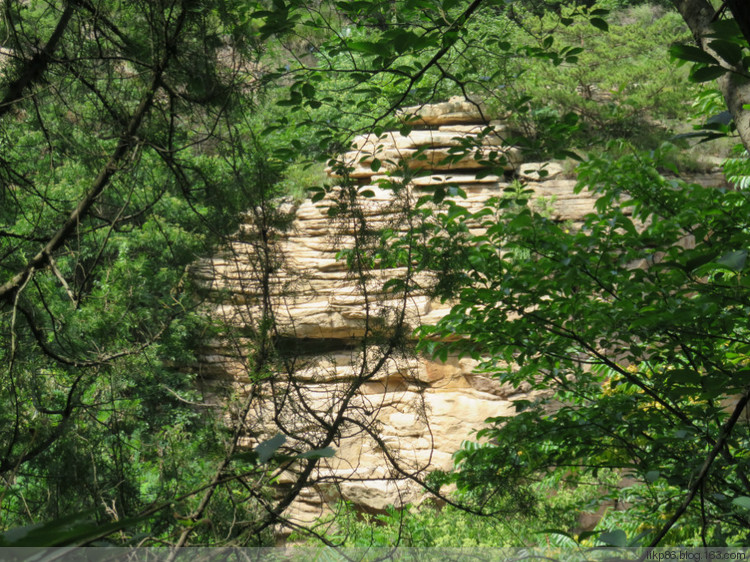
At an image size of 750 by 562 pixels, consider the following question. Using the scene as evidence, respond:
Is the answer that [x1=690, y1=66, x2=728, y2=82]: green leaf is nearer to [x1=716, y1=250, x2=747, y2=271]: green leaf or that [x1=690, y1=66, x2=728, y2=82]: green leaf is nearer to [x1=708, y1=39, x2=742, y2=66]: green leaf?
[x1=708, y1=39, x2=742, y2=66]: green leaf

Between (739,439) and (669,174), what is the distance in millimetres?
9123

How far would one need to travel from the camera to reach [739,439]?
1982 mm

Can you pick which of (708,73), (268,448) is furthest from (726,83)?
(268,448)

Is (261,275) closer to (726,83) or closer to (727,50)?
(726,83)

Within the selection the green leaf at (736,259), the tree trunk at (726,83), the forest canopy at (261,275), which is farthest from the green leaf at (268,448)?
the tree trunk at (726,83)

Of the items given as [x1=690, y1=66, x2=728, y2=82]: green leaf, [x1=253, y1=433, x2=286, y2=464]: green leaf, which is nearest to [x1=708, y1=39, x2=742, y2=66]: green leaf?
[x1=690, y1=66, x2=728, y2=82]: green leaf

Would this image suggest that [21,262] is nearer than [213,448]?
No

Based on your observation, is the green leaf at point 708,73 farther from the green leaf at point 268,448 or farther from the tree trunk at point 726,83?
the tree trunk at point 726,83

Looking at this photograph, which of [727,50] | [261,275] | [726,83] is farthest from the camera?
[261,275]

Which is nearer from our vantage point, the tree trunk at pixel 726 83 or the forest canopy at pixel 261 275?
the tree trunk at pixel 726 83

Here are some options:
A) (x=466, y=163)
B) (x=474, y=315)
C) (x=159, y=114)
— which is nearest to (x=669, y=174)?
(x=466, y=163)

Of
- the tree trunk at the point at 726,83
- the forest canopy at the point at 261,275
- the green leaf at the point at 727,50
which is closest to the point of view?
the green leaf at the point at 727,50

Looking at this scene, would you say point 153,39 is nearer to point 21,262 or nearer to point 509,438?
point 21,262

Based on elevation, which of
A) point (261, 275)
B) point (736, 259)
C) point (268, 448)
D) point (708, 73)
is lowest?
point (261, 275)
